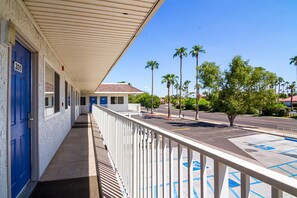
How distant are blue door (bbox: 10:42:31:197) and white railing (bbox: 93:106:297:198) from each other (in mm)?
1383

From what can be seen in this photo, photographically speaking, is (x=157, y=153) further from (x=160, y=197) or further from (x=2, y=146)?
(x=2, y=146)

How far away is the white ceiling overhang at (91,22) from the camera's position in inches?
98.3

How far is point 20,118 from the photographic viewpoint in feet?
8.79

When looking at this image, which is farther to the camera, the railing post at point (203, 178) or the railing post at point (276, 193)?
the railing post at point (203, 178)

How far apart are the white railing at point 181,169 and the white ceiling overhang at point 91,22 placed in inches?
60.2

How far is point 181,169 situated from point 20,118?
2487 millimetres

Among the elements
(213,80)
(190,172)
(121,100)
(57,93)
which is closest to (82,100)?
(121,100)

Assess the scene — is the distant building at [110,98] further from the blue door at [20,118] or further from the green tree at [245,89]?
the blue door at [20,118]

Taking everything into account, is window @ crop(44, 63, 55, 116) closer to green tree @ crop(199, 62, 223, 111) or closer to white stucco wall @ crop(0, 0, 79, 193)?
white stucco wall @ crop(0, 0, 79, 193)

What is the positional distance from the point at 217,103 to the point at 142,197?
18.7m

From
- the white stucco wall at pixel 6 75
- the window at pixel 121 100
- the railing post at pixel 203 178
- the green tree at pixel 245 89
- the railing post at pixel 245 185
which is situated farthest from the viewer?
the window at pixel 121 100

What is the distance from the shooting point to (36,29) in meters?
3.16

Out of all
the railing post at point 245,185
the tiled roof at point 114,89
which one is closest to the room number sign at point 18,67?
the railing post at point 245,185

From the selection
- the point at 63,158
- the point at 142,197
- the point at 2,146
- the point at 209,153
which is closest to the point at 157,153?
the point at 142,197
